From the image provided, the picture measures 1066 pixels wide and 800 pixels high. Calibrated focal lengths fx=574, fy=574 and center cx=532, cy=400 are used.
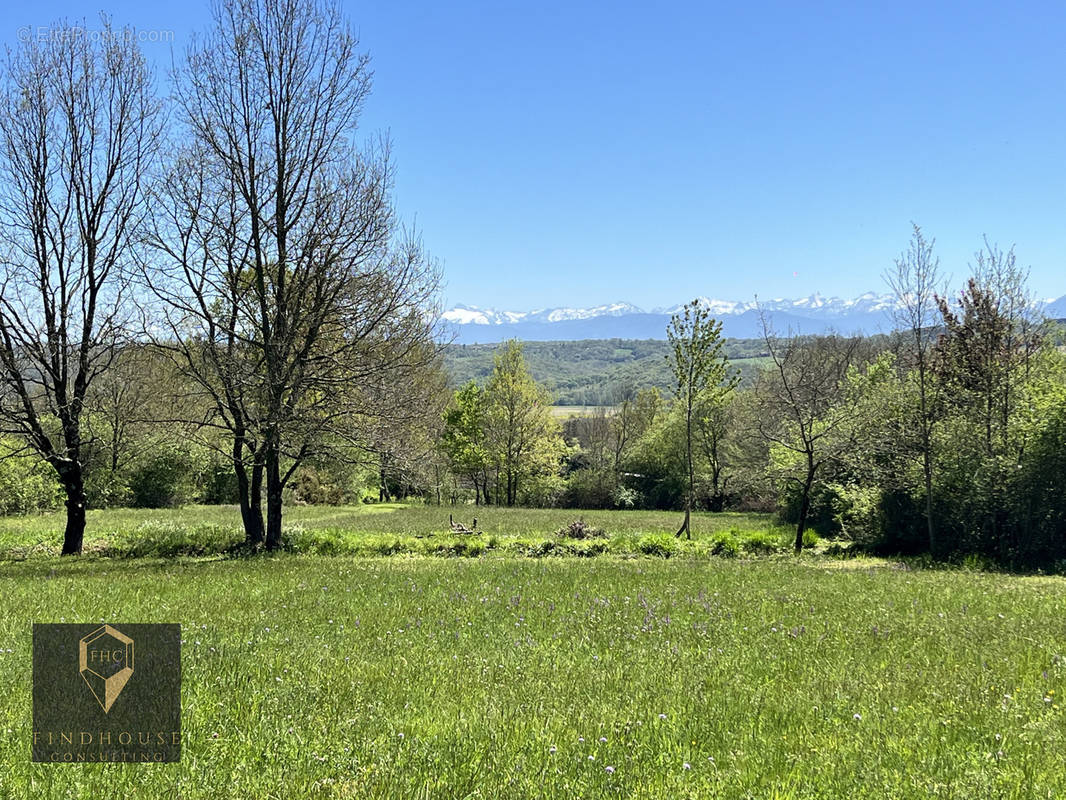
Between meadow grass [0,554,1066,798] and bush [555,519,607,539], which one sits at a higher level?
meadow grass [0,554,1066,798]

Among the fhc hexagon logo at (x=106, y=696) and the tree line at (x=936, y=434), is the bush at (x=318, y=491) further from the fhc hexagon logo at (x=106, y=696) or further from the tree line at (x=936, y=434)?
the fhc hexagon logo at (x=106, y=696)

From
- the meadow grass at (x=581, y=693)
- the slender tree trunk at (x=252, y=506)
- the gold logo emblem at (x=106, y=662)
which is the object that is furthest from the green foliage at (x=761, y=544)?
the gold logo emblem at (x=106, y=662)

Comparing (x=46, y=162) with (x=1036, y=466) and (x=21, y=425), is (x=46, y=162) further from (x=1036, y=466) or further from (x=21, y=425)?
(x=1036, y=466)

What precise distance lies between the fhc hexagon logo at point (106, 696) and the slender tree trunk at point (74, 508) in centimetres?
1413

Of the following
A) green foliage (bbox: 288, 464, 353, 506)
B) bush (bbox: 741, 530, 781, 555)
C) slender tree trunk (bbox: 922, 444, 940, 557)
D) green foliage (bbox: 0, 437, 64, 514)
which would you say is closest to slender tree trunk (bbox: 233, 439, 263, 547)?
bush (bbox: 741, 530, 781, 555)

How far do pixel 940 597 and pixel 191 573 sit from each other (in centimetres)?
1591

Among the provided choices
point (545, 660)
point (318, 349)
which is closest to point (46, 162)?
point (318, 349)

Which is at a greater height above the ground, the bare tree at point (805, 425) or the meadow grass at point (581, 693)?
the bare tree at point (805, 425)

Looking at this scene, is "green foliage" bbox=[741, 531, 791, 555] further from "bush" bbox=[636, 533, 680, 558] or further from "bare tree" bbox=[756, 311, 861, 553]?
"bush" bbox=[636, 533, 680, 558]

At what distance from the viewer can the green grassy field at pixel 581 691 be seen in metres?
4.01

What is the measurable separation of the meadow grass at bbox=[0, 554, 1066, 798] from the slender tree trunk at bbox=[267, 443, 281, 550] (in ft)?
22.0

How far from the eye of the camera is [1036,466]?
17.8 meters

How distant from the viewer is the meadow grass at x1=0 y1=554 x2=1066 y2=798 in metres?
4.01

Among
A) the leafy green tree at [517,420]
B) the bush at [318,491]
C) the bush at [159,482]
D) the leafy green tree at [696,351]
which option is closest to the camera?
the leafy green tree at [696,351]
